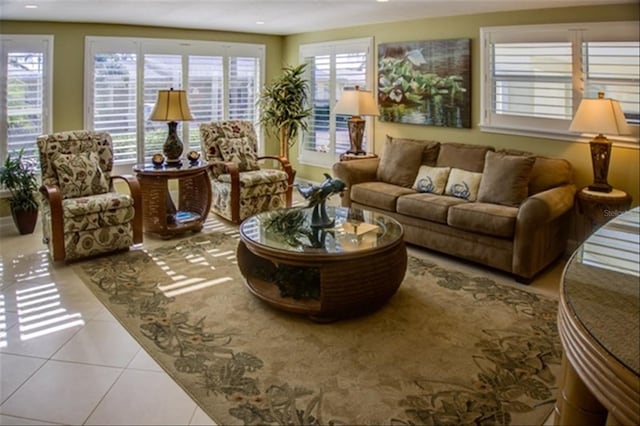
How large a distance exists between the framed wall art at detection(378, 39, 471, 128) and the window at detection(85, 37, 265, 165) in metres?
2.13

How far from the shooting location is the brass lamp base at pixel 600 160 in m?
4.17

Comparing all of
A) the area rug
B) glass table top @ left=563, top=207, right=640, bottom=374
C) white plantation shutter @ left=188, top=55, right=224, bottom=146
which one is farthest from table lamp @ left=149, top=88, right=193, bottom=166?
glass table top @ left=563, top=207, right=640, bottom=374

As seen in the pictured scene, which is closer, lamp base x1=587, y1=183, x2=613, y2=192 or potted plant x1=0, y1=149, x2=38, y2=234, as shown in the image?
lamp base x1=587, y1=183, x2=613, y2=192

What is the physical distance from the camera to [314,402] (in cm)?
249

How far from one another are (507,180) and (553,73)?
113 cm

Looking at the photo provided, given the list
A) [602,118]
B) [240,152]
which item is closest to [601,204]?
[602,118]

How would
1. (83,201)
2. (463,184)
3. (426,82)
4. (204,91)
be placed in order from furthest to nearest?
(204,91) < (426,82) < (463,184) < (83,201)

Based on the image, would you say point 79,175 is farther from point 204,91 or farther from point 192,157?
point 204,91

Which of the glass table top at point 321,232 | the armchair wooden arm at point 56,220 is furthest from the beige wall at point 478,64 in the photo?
the armchair wooden arm at point 56,220

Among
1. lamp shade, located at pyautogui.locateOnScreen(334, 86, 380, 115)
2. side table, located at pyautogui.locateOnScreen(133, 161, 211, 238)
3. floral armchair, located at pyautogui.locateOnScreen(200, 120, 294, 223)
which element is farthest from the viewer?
lamp shade, located at pyautogui.locateOnScreen(334, 86, 380, 115)

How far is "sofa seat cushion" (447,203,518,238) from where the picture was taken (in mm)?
4078

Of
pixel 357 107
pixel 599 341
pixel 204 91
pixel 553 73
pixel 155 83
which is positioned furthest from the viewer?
pixel 204 91

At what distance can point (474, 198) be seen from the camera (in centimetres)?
477

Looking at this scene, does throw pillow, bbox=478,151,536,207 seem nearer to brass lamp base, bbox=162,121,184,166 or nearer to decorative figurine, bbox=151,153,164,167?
brass lamp base, bbox=162,121,184,166
